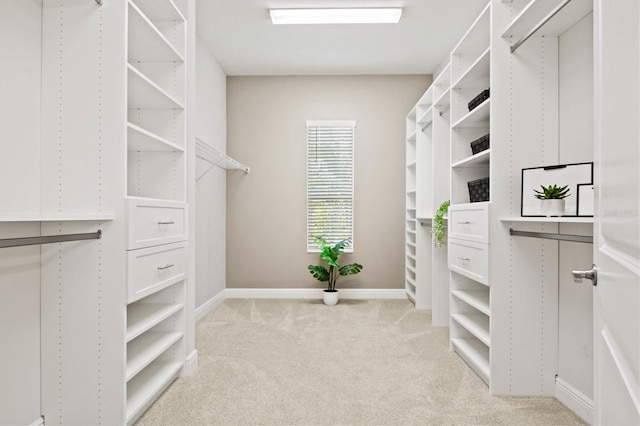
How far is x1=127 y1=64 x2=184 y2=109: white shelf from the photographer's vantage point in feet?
6.10

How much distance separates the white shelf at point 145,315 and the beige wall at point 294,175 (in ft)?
8.32

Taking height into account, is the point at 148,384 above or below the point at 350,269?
below

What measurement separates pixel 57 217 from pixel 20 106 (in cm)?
57

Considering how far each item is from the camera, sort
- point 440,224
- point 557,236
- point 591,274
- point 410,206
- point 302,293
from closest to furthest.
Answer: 1. point 591,274
2. point 557,236
3. point 440,224
4. point 410,206
5. point 302,293

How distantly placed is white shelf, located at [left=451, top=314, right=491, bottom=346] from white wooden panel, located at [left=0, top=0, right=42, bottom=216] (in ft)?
7.92

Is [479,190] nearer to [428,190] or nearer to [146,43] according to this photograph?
[428,190]

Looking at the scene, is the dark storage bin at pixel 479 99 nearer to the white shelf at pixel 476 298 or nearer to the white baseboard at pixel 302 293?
the white shelf at pixel 476 298

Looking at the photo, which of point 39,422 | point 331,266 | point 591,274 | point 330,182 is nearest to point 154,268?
point 39,422

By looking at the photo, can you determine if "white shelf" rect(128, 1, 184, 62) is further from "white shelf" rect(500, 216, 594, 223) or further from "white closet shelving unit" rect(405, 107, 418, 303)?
"white closet shelving unit" rect(405, 107, 418, 303)

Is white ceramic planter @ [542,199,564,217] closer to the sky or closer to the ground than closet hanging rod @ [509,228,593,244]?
closer to the sky

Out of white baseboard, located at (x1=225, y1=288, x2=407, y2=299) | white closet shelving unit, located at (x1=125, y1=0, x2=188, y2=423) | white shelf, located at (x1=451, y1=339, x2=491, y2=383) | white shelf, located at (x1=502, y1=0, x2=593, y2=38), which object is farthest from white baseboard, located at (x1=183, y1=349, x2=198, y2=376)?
white shelf, located at (x1=502, y1=0, x2=593, y2=38)

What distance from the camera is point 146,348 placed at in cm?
207

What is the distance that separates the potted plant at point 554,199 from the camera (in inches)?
75.7

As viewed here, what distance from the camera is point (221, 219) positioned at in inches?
184
